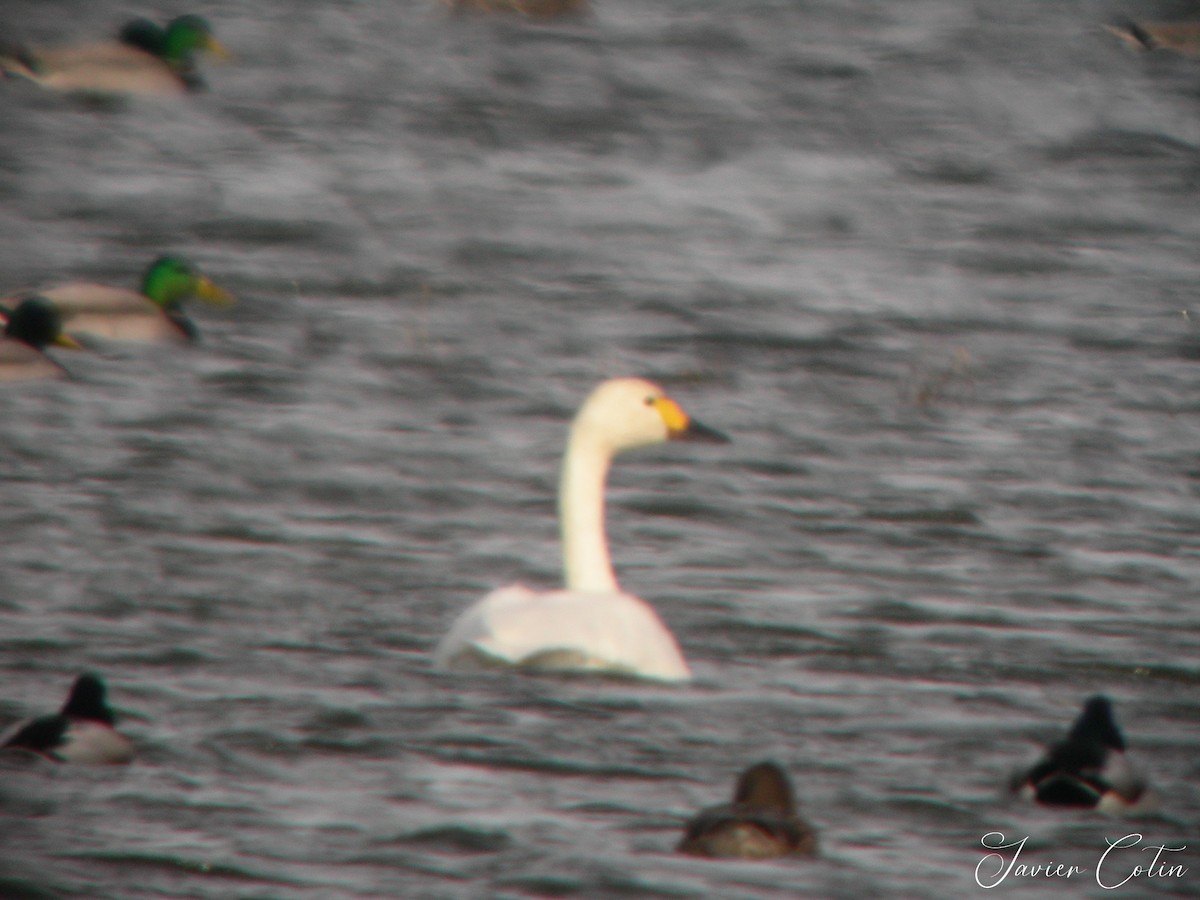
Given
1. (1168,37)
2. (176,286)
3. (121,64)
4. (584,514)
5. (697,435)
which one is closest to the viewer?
(584,514)

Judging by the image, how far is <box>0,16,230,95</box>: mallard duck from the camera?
17406 mm

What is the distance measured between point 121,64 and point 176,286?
16.1ft

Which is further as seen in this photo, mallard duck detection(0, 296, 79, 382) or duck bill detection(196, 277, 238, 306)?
duck bill detection(196, 277, 238, 306)

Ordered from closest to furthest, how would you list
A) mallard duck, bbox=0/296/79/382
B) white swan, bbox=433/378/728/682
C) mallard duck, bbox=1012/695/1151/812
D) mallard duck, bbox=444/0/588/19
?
mallard duck, bbox=1012/695/1151/812 → white swan, bbox=433/378/728/682 → mallard duck, bbox=0/296/79/382 → mallard duck, bbox=444/0/588/19

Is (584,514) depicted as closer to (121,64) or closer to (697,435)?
(697,435)

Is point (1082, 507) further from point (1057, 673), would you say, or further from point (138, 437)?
point (138, 437)

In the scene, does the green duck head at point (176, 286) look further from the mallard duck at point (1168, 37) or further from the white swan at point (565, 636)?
the mallard duck at point (1168, 37)

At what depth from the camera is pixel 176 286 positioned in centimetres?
1317

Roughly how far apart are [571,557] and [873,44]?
38.3ft

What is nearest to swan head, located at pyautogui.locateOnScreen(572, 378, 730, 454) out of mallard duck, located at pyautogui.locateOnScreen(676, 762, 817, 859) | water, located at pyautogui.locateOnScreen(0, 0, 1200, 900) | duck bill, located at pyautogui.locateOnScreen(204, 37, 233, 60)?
water, located at pyautogui.locateOnScreen(0, 0, 1200, 900)

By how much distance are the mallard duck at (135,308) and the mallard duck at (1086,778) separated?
7.04 meters

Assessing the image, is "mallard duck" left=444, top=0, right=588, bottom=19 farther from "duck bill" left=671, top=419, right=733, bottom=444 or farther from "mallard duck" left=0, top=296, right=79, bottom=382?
"duck bill" left=671, top=419, right=733, bottom=444

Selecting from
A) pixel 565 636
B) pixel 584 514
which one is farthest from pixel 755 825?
pixel 584 514

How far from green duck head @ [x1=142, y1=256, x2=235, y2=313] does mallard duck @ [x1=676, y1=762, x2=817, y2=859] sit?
7290mm
